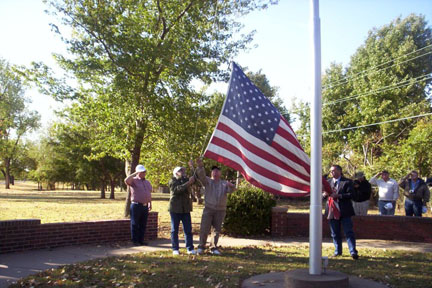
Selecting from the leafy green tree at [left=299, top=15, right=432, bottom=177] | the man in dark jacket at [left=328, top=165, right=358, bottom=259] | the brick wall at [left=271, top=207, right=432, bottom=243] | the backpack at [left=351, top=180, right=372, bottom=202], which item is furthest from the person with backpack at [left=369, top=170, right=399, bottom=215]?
the leafy green tree at [left=299, top=15, right=432, bottom=177]

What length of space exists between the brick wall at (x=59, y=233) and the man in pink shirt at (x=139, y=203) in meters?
0.59

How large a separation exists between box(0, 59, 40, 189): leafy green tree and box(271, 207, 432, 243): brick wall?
37618 mm

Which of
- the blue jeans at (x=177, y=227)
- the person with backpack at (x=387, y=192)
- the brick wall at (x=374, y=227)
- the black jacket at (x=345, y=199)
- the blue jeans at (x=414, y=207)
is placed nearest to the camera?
the black jacket at (x=345, y=199)

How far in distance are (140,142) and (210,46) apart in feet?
13.8

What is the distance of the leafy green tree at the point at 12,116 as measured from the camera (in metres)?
46.1

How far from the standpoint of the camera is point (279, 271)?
276 inches

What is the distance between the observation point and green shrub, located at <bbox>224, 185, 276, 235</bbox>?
448 inches

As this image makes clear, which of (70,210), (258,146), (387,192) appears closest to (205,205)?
(258,146)

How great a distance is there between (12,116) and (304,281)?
52499 millimetres

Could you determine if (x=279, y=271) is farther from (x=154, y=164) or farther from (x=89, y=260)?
(x=154, y=164)

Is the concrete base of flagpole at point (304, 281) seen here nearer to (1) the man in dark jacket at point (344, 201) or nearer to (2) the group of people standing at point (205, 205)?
(1) the man in dark jacket at point (344, 201)

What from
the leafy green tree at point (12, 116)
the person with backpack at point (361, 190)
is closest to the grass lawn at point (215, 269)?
the person with backpack at point (361, 190)

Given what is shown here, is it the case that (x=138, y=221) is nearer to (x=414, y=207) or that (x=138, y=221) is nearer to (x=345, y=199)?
(x=345, y=199)

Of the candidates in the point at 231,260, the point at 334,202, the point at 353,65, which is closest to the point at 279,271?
the point at 231,260
